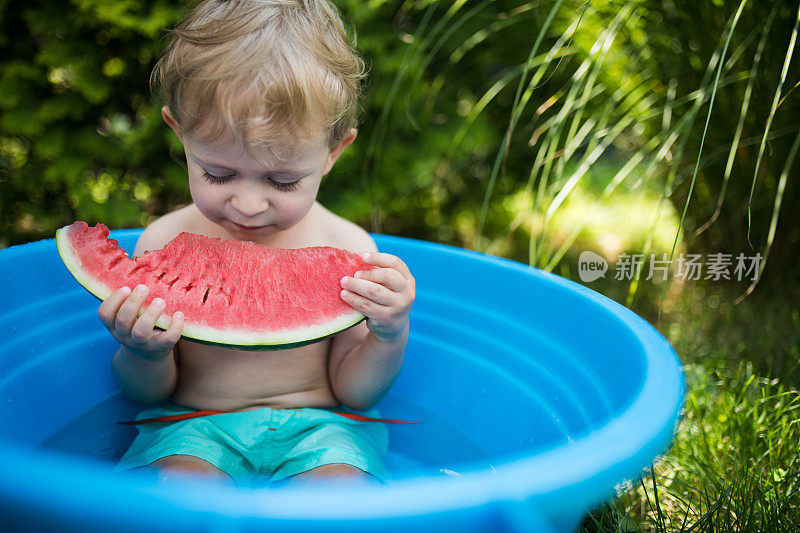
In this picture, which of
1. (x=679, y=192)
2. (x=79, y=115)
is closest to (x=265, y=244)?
(x=79, y=115)

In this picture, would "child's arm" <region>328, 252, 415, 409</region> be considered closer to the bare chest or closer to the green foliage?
the bare chest

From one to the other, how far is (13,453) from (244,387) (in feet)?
2.76

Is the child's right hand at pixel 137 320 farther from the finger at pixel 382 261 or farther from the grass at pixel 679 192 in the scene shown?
A: the grass at pixel 679 192

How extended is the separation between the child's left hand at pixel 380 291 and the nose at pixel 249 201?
0.23 m

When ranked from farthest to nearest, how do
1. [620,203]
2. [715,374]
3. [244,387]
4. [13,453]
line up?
[620,203]
[715,374]
[244,387]
[13,453]

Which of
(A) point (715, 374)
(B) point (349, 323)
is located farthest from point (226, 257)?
(A) point (715, 374)

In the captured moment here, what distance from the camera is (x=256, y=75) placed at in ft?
4.19

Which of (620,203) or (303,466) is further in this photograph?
(620,203)

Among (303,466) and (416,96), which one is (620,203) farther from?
(303,466)

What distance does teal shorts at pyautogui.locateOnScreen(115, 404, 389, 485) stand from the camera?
139 centimetres

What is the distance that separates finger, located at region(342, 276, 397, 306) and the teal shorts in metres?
0.33

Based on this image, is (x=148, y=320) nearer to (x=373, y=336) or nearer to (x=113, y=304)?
(x=113, y=304)

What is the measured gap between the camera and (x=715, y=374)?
196 cm

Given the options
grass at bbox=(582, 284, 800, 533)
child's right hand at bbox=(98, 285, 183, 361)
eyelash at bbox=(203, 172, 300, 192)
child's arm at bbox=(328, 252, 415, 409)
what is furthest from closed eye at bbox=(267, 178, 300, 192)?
grass at bbox=(582, 284, 800, 533)
